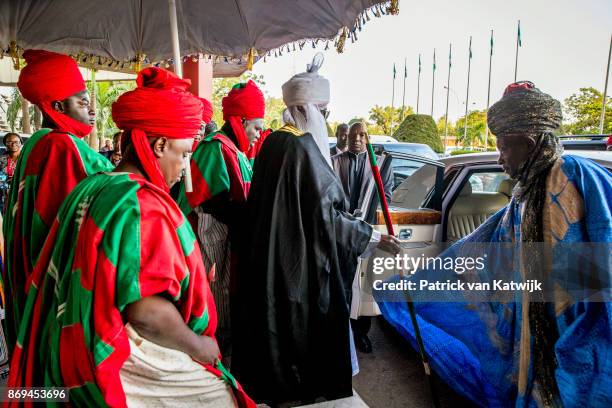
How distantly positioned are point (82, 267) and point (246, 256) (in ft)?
5.26

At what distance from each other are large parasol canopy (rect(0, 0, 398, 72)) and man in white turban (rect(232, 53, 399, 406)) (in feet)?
4.16

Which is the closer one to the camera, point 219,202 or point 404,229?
point 219,202

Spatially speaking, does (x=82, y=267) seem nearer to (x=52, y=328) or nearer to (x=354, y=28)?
(x=52, y=328)

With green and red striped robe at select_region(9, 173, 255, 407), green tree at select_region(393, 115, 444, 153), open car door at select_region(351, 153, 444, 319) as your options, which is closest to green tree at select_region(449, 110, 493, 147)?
green tree at select_region(393, 115, 444, 153)

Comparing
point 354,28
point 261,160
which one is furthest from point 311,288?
point 354,28

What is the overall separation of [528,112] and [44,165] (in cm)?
265

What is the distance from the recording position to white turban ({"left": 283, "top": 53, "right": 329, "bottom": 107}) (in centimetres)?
293

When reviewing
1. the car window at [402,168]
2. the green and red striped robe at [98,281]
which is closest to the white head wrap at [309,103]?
the green and red striped robe at [98,281]

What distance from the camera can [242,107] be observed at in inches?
146

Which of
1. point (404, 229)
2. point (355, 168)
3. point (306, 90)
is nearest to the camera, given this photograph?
point (306, 90)

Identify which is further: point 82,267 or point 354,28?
point 354,28

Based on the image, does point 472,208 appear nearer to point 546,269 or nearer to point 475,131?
point 546,269

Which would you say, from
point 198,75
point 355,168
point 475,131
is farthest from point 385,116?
point 355,168

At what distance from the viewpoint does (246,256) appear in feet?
9.65
